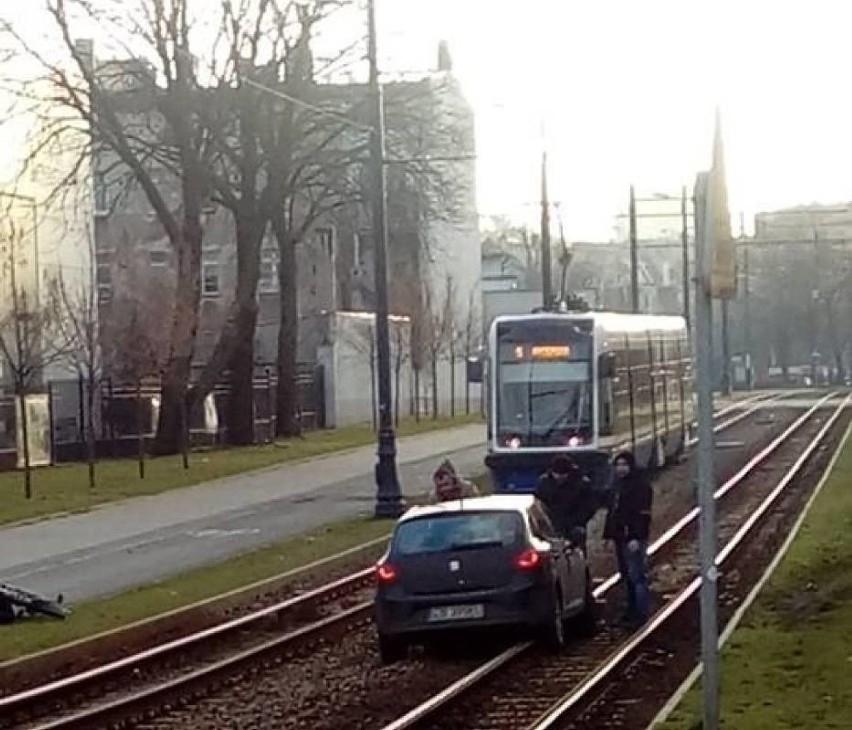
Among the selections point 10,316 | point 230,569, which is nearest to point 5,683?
point 230,569

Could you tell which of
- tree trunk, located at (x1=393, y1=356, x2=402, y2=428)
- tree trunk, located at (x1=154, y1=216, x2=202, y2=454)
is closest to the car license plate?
tree trunk, located at (x1=154, y1=216, x2=202, y2=454)

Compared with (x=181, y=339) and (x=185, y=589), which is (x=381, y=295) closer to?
(x=185, y=589)

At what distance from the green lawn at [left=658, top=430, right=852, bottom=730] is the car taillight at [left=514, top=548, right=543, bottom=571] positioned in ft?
6.29

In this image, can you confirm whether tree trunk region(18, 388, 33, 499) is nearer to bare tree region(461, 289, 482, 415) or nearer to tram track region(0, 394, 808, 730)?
tram track region(0, 394, 808, 730)

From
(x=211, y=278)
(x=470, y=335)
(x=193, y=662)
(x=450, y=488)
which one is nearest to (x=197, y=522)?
(x=450, y=488)

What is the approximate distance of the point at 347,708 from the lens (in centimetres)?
1819

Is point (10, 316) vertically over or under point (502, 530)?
over

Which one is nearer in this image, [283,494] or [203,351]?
[283,494]

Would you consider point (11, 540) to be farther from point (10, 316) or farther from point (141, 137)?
point (141, 137)

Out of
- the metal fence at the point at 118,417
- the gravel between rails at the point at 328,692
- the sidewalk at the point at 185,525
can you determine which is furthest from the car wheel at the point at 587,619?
the metal fence at the point at 118,417

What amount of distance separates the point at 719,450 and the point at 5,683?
39715 mm

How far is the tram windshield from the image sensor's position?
3878 cm

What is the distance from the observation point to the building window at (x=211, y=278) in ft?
321

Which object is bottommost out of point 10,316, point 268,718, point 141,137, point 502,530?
point 268,718
